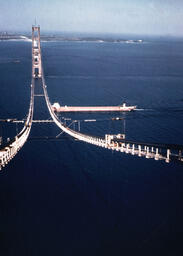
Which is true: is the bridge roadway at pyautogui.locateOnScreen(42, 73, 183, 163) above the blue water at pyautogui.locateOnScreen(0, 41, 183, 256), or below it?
above

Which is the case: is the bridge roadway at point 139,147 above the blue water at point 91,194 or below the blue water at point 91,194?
above

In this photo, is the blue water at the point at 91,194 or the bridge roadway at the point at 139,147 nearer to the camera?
the bridge roadway at the point at 139,147

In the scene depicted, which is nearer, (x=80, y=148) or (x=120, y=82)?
(x=80, y=148)

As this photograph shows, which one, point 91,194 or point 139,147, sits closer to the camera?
point 139,147

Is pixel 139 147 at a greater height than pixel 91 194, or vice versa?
pixel 139 147

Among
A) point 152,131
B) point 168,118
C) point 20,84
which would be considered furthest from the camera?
point 20,84

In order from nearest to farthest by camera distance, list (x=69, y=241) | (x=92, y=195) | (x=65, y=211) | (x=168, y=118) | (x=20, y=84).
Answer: (x=69, y=241), (x=65, y=211), (x=92, y=195), (x=168, y=118), (x=20, y=84)

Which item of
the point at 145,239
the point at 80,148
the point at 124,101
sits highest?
the point at 124,101

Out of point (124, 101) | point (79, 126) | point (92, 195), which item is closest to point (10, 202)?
point (92, 195)

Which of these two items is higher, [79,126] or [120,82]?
[120,82]

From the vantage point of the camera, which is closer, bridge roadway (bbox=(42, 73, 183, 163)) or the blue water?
bridge roadway (bbox=(42, 73, 183, 163))

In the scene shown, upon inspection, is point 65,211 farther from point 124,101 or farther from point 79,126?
point 124,101
